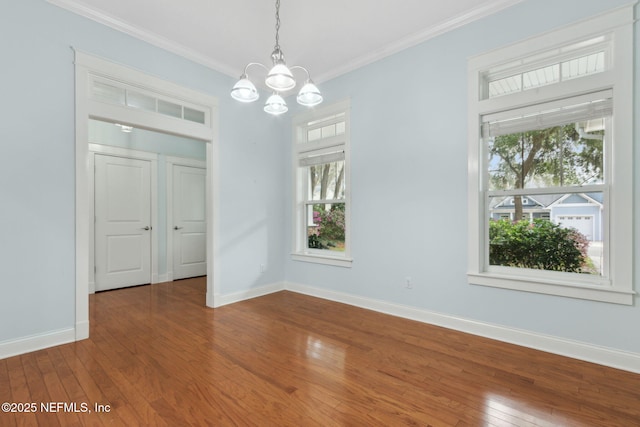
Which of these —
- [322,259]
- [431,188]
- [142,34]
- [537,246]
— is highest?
[142,34]

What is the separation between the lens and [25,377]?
7.09ft

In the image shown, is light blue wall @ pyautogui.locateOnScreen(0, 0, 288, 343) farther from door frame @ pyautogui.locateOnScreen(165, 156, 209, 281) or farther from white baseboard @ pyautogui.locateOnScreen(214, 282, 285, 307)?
door frame @ pyautogui.locateOnScreen(165, 156, 209, 281)

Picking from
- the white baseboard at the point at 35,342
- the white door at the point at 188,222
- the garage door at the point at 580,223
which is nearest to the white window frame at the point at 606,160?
the garage door at the point at 580,223

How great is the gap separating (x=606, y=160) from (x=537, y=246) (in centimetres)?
88

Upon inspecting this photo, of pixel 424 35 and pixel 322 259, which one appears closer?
pixel 424 35

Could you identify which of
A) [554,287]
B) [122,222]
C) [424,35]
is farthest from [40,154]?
[554,287]

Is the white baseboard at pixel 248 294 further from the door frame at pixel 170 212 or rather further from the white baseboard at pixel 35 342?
the door frame at pixel 170 212

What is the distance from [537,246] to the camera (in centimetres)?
280

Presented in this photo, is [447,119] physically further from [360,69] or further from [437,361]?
[437,361]

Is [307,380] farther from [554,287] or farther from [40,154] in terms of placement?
[40,154]

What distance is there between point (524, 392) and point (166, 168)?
19.1 ft

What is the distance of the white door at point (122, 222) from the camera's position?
476 centimetres

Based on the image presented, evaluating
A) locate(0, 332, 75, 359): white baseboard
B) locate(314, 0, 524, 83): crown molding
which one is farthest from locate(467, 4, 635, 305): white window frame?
locate(0, 332, 75, 359): white baseboard

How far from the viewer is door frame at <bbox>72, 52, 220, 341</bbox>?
9.27 feet
